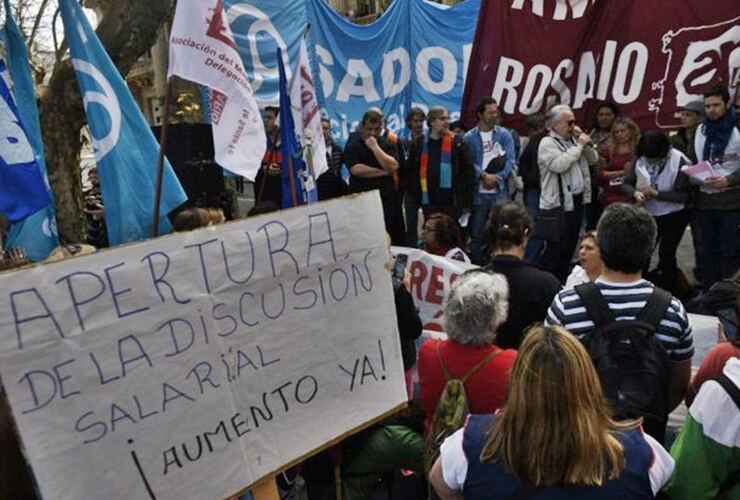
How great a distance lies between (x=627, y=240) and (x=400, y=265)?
167cm

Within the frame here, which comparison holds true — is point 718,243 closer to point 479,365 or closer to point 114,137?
point 479,365

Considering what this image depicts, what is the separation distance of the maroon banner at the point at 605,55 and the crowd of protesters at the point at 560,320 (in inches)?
6.7

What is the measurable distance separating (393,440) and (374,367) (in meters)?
0.51

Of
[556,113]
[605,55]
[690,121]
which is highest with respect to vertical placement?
[605,55]

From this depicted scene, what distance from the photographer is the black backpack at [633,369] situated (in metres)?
2.12

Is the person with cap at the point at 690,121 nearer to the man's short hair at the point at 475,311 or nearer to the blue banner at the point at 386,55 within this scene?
the man's short hair at the point at 475,311

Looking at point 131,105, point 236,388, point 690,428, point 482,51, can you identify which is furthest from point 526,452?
point 482,51

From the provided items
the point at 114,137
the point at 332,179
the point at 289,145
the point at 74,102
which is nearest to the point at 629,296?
the point at 289,145

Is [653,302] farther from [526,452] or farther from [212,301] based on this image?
[212,301]

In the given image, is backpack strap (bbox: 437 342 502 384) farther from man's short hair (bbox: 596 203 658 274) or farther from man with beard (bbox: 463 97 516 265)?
man with beard (bbox: 463 97 516 265)

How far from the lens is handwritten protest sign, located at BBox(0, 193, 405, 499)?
181 centimetres

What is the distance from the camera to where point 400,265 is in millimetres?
3910

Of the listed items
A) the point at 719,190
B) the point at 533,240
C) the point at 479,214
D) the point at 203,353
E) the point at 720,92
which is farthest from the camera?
the point at 479,214

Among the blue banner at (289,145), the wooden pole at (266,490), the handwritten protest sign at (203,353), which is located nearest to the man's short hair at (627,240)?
the handwritten protest sign at (203,353)
